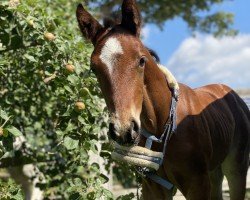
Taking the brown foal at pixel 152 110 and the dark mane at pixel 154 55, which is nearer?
the brown foal at pixel 152 110

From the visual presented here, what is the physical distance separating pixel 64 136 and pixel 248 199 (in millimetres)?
3542

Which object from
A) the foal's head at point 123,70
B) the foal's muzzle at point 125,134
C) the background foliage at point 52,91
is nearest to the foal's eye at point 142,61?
the foal's head at point 123,70

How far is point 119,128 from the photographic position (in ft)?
9.65

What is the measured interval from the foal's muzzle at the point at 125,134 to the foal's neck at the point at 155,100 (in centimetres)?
45

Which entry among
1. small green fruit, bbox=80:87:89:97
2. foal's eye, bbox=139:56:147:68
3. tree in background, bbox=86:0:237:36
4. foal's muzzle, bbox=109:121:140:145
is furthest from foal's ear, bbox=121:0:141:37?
tree in background, bbox=86:0:237:36

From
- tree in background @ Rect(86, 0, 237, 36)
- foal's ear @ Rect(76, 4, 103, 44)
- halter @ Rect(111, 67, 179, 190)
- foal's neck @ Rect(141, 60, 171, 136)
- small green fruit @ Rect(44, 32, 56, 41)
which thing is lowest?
halter @ Rect(111, 67, 179, 190)

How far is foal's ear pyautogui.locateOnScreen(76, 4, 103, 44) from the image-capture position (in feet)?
11.7

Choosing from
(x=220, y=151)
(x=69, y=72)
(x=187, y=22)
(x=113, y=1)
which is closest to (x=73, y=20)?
(x=69, y=72)

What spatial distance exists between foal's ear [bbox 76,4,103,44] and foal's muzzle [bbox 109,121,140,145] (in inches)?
32.2

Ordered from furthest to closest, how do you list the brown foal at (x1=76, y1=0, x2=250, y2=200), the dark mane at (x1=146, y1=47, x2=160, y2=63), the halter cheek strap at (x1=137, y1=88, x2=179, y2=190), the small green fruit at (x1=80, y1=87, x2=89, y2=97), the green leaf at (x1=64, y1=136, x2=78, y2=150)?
1. the small green fruit at (x1=80, y1=87, x2=89, y2=97)
2. the green leaf at (x1=64, y1=136, x2=78, y2=150)
3. the dark mane at (x1=146, y1=47, x2=160, y2=63)
4. the halter cheek strap at (x1=137, y1=88, x2=179, y2=190)
5. the brown foal at (x1=76, y1=0, x2=250, y2=200)

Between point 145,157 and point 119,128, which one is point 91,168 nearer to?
point 145,157

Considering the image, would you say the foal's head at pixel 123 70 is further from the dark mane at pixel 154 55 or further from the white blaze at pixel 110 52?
the dark mane at pixel 154 55

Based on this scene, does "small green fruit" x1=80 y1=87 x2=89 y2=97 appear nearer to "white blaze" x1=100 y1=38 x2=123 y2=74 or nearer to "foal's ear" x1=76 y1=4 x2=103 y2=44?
"foal's ear" x1=76 y1=4 x2=103 y2=44

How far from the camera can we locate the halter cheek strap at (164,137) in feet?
11.5
